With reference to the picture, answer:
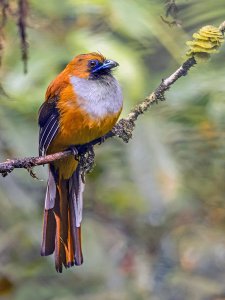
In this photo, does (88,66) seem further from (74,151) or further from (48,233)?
(48,233)

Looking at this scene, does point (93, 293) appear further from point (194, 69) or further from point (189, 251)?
point (194, 69)

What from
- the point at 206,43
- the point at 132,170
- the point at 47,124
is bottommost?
the point at 206,43

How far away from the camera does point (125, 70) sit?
346cm

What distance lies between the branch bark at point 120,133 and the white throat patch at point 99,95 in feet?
0.30

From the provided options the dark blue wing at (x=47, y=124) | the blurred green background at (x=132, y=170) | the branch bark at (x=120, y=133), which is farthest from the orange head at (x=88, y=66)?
the branch bark at (x=120, y=133)

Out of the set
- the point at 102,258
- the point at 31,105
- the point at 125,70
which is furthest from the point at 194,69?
the point at 102,258

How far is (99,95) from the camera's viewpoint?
3.70 metres

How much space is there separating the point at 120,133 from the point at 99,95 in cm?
40

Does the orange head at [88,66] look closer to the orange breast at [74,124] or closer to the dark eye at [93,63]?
the dark eye at [93,63]

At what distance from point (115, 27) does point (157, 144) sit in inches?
20.7

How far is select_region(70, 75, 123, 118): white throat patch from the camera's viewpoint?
11.6 feet

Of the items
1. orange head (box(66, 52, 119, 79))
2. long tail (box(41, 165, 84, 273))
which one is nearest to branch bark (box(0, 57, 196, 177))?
long tail (box(41, 165, 84, 273))

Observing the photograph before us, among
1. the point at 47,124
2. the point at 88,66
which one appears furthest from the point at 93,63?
the point at 47,124

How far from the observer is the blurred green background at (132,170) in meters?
3.38
